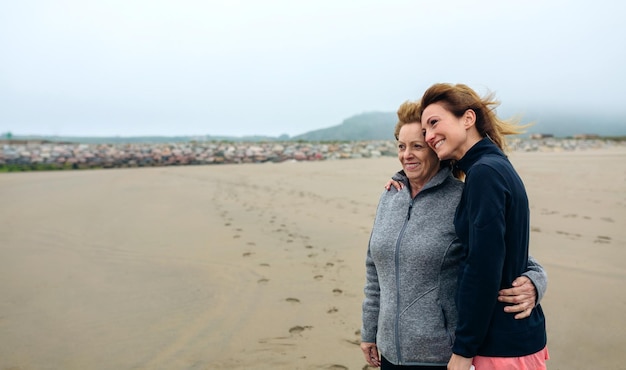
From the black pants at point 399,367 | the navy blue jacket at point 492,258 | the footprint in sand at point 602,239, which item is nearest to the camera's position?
the navy blue jacket at point 492,258

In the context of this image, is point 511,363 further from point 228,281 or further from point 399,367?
point 228,281

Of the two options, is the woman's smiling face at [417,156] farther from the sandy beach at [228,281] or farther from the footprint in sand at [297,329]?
the footprint in sand at [297,329]

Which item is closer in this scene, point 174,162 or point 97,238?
point 97,238

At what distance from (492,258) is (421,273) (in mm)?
394

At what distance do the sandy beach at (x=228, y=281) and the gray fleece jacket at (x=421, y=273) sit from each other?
1.79 metres

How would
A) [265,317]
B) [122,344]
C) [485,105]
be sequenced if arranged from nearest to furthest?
[485,105], [122,344], [265,317]

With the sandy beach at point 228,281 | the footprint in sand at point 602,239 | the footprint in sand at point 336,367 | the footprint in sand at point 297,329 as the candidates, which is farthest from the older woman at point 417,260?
the footprint in sand at point 602,239

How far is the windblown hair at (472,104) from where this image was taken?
1.62 metres

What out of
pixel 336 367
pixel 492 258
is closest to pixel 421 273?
pixel 492 258

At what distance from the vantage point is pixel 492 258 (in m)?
1.38

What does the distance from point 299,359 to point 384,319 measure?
75.0 inches

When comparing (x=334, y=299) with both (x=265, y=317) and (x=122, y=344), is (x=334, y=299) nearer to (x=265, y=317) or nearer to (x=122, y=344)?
(x=265, y=317)

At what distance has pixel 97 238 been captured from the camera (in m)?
7.45

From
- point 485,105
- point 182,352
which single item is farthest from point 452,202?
point 182,352
